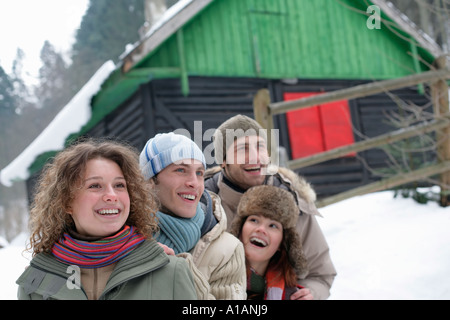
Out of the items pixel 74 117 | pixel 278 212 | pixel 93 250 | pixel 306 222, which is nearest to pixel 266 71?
pixel 74 117

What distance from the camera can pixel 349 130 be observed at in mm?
9391

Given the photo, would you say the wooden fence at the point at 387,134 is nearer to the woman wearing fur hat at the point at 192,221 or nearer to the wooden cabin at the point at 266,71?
the woman wearing fur hat at the point at 192,221

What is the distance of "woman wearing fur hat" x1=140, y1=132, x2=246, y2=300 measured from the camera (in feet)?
5.75

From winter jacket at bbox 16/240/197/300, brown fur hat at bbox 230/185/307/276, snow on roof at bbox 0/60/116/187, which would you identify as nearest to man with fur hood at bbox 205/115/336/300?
brown fur hat at bbox 230/185/307/276

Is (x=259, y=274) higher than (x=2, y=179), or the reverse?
(x=2, y=179)

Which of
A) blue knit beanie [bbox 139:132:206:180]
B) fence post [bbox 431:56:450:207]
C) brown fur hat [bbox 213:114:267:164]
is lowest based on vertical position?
blue knit beanie [bbox 139:132:206:180]

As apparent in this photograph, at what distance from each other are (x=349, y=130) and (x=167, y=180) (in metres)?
8.12

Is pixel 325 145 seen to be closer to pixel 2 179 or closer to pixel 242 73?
pixel 242 73

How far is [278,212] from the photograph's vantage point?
227cm

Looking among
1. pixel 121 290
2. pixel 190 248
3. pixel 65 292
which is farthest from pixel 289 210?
pixel 65 292

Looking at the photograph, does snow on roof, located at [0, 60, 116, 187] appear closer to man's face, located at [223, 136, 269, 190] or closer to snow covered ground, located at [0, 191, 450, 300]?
snow covered ground, located at [0, 191, 450, 300]

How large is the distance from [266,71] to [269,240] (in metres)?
6.77

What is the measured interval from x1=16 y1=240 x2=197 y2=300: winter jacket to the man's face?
3.33 ft

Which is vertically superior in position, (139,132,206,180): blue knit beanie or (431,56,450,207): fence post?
(431,56,450,207): fence post
